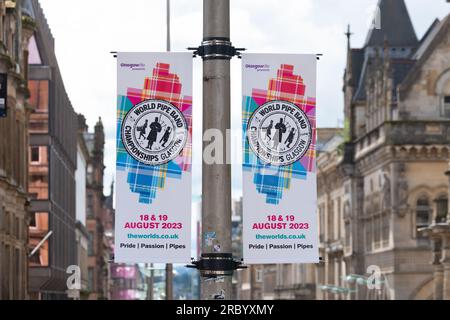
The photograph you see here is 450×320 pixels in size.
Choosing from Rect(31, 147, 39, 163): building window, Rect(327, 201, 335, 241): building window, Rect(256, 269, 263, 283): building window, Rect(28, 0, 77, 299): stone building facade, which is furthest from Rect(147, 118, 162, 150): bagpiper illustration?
Rect(256, 269, 263, 283): building window

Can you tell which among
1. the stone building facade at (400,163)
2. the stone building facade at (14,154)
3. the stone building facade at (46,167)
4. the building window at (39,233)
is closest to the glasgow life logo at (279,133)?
the stone building facade at (14,154)

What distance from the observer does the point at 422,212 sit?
91.4 meters

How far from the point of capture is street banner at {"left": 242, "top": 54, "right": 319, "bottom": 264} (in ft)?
45.8

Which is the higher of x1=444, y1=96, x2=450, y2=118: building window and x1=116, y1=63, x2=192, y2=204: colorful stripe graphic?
x1=444, y1=96, x2=450, y2=118: building window

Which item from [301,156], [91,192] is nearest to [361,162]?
[91,192]

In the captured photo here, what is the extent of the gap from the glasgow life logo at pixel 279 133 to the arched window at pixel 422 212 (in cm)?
7752

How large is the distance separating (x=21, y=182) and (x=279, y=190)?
155 ft

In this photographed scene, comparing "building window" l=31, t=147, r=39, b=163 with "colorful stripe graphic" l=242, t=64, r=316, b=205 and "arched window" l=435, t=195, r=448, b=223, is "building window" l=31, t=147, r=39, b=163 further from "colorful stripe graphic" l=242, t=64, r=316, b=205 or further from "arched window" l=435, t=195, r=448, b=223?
"colorful stripe graphic" l=242, t=64, r=316, b=205

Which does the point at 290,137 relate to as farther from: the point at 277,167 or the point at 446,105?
the point at 446,105

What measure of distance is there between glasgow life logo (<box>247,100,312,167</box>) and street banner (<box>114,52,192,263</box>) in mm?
613

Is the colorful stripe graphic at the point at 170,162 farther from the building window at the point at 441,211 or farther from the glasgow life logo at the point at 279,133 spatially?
the building window at the point at 441,211

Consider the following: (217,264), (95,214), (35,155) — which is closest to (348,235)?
(35,155)

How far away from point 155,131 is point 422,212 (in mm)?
78611

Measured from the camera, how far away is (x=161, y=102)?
13.9 m
